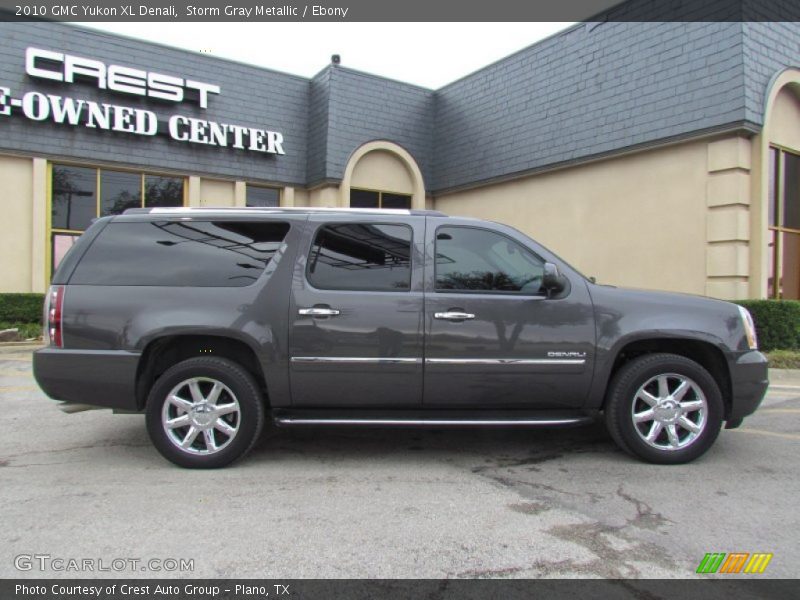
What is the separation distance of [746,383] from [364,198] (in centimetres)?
1200

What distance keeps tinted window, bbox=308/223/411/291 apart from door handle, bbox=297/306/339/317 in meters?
0.19

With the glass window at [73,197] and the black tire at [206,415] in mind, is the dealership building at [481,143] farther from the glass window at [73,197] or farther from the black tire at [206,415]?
the black tire at [206,415]

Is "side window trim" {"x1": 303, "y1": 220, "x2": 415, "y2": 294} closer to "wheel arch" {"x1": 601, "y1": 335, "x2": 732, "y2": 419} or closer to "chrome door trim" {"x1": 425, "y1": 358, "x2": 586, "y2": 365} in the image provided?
"chrome door trim" {"x1": 425, "y1": 358, "x2": 586, "y2": 365}

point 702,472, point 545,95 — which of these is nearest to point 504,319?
point 702,472

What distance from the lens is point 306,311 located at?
4250 mm

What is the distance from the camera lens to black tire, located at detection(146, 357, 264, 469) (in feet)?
13.7

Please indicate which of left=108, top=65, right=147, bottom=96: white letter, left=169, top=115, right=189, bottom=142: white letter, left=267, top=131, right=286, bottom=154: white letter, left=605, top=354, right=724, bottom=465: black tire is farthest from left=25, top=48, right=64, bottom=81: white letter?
left=605, top=354, right=724, bottom=465: black tire

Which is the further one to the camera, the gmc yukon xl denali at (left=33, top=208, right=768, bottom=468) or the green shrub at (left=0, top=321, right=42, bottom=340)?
the green shrub at (left=0, top=321, right=42, bottom=340)

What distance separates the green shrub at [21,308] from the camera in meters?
11.5

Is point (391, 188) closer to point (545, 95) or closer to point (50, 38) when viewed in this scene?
point (545, 95)

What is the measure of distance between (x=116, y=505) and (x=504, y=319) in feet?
9.81
